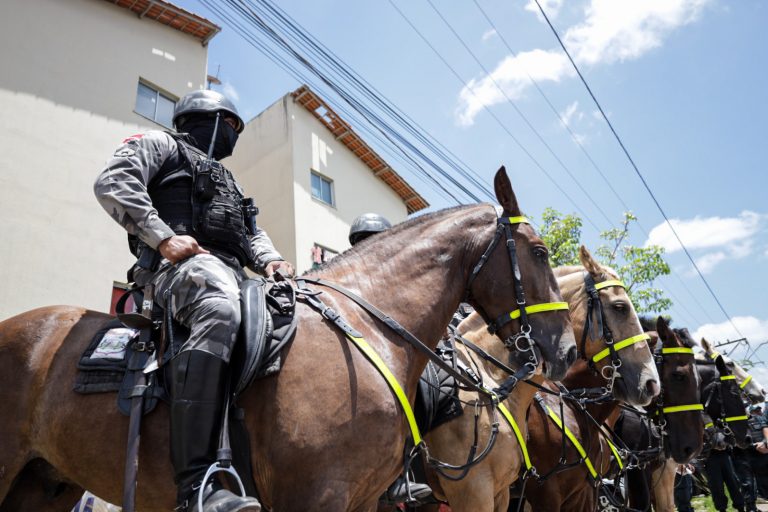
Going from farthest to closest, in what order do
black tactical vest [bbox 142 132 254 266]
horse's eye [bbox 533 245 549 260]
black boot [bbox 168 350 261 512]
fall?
horse's eye [bbox 533 245 549 260] → black tactical vest [bbox 142 132 254 266] → black boot [bbox 168 350 261 512]

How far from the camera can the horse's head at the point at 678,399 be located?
6527 mm

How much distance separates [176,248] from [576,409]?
197 inches

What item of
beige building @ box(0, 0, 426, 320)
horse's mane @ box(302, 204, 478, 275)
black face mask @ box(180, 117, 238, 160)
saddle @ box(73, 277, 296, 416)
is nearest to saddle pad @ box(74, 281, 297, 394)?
saddle @ box(73, 277, 296, 416)

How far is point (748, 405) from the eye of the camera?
10.1m

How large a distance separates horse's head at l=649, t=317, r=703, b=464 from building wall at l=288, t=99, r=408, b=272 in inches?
394

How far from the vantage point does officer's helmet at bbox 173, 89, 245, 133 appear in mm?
3393

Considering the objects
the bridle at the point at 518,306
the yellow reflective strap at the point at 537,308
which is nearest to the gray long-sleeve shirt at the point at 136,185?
the bridle at the point at 518,306

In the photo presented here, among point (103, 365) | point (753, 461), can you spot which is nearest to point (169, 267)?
point (103, 365)

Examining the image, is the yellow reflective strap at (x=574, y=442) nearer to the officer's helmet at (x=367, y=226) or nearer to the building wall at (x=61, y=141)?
the officer's helmet at (x=367, y=226)

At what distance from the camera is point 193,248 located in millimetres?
2730

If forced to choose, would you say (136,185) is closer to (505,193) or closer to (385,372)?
(385,372)

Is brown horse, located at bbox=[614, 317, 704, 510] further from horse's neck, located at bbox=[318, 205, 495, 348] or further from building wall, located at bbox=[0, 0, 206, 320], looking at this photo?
building wall, located at bbox=[0, 0, 206, 320]

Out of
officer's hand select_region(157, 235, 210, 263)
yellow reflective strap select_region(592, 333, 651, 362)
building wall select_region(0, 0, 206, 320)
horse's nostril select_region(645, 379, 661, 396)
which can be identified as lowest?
horse's nostril select_region(645, 379, 661, 396)

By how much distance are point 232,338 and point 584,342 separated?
404cm
